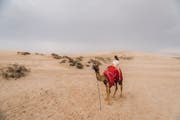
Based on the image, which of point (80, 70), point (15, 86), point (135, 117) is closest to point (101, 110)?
point (135, 117)

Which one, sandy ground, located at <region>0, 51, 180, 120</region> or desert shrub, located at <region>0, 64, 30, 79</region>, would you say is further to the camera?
desert shrub, located at <region>0, 64, 30, 79</region>

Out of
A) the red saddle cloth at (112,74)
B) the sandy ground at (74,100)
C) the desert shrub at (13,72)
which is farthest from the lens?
the desert shrub at (13,72)

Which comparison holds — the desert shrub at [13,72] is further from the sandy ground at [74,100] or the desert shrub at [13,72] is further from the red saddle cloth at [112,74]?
the red saddle cloth at [112,74]

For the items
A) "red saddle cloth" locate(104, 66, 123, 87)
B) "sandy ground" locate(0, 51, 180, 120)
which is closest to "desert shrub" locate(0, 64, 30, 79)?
"sandy ground" locate(0, 51, 180, 120)

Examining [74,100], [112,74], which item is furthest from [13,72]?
[112,74]

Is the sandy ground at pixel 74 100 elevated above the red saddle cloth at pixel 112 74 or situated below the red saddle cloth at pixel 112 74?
below

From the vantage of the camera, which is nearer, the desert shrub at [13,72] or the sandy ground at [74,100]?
the sandy ground at [74,100]

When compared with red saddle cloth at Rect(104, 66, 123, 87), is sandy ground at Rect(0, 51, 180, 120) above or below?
below

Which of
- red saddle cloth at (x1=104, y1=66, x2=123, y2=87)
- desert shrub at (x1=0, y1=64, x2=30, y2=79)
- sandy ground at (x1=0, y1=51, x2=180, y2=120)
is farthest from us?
desert shrub at (x1=0, y1=64, x2=30, y2=79)

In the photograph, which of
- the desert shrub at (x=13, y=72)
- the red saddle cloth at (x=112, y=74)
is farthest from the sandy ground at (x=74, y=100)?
the red saddle cloth at (x=112, y=74)

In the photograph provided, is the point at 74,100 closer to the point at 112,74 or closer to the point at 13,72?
the point at 112,74

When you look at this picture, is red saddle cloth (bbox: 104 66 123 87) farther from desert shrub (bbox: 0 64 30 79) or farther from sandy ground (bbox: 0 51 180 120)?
desert shrub (bbox: 0 64 30 79)

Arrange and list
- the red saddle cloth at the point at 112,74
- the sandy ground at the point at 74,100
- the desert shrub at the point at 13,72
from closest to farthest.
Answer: the sandy ground at the point at 74,100, the red saddle cloth at the point at 112,74, the desert shrub at the point at 13,72

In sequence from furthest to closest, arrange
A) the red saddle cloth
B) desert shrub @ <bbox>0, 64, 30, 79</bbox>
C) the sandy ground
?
desert shrub @ <bbox>0, 64, 30, 79</bbox> < the red saddle cloth < the sandy ground
